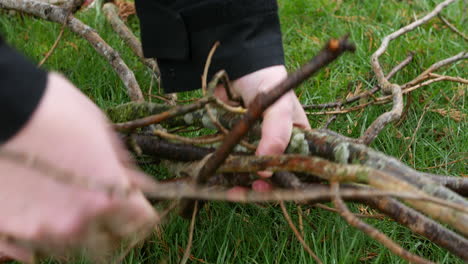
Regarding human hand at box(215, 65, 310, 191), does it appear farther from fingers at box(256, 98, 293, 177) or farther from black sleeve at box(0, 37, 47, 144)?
black sleeve at box(0, 37, 47, 144)

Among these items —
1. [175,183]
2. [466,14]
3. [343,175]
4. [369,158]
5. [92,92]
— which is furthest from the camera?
[466,14]

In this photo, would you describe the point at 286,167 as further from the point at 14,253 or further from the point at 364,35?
the point at 364,35

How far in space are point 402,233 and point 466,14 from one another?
5.67ft

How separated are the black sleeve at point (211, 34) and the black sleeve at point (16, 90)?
2.49 ft

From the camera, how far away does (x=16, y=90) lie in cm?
67

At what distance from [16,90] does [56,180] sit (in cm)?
13

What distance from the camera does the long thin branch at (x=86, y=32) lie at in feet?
5.27

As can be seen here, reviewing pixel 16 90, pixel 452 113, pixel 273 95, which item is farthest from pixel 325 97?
pixel 16 90

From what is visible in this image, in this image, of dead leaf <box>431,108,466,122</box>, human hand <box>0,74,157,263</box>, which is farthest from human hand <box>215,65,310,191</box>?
dead leaf <box>431,108,466,122</box>

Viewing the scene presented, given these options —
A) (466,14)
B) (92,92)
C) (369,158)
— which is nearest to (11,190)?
(369,158)

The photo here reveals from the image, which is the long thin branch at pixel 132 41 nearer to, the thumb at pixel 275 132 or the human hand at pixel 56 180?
the thumb at pixel 275 132

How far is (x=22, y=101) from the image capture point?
2.17ft

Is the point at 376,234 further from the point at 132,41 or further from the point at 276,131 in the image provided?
the point at 132,41

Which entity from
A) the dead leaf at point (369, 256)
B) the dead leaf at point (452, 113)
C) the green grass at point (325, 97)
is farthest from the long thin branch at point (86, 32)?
the dead leaf at point (452, 113)
